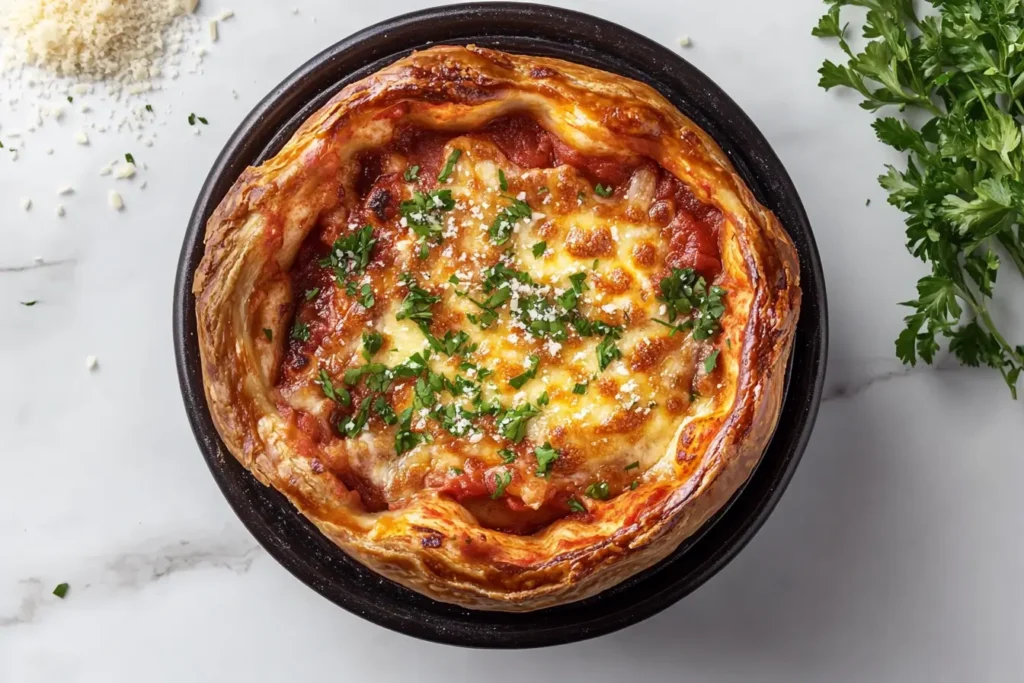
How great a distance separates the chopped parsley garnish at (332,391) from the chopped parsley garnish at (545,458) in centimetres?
52

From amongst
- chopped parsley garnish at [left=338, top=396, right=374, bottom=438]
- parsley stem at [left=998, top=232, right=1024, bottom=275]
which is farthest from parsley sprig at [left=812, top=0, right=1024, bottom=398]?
chopped parsley garnish at [left=338, top=396, right=374, bottom=438]

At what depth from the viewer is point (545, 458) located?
2568 millimetres

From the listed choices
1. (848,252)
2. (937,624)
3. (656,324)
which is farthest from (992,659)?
(656,324)

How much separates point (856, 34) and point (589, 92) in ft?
3.95

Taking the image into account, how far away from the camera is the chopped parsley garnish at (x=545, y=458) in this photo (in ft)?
8.43

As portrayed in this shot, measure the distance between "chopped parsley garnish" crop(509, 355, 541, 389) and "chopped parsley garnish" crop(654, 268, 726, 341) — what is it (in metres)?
0.33

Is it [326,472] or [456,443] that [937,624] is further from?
[326,472]

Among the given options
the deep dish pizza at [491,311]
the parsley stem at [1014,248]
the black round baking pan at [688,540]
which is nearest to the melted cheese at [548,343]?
the deep dish pizza at [491,311]

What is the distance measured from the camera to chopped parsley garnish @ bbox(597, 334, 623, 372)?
2.60 meters

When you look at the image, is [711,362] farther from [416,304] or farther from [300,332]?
[300,332]

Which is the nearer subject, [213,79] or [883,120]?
[883,120]

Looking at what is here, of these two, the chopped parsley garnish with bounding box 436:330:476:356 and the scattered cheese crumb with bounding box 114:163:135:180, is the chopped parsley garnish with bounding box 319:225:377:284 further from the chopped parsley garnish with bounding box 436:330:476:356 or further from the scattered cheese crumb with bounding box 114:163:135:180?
the scattered cheese crumb with bounding box 114:163:135:180

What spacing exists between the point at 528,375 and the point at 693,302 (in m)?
0.47

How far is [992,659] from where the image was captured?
3.26 meters
